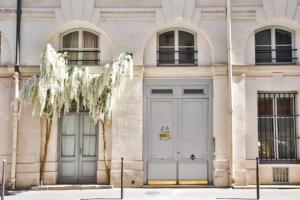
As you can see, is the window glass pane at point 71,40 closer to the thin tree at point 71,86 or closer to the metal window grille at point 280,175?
the thin tree at point 71,86

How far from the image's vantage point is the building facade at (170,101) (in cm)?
1192

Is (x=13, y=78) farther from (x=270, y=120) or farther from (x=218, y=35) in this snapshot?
(x=270, y=120)

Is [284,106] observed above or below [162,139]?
above

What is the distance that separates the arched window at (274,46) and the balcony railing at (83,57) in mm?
5177

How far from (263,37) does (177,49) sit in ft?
9.23

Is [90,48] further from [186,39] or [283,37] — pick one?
[283,37]

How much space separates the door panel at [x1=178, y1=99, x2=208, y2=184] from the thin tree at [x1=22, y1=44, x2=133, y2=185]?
2166mm

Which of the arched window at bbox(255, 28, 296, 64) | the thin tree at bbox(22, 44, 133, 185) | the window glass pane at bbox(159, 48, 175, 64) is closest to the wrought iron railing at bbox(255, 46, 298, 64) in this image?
the arched window at bbox(255, 28, 296, 64)

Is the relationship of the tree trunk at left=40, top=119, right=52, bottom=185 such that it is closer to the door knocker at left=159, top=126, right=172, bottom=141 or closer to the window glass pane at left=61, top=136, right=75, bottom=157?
the window glass pane at left=61, top=136, right=75, bottom=157

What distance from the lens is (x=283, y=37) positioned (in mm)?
12609

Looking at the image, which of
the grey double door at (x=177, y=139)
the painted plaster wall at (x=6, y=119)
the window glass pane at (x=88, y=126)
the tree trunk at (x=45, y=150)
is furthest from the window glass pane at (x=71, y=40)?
the grey double door at (x=177, y=139)

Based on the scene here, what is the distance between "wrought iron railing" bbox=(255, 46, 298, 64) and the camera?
12.5m

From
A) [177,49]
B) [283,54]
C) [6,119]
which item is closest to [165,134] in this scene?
[177,49]

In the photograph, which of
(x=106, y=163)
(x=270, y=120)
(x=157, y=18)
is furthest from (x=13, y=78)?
(x=270, y=120)
